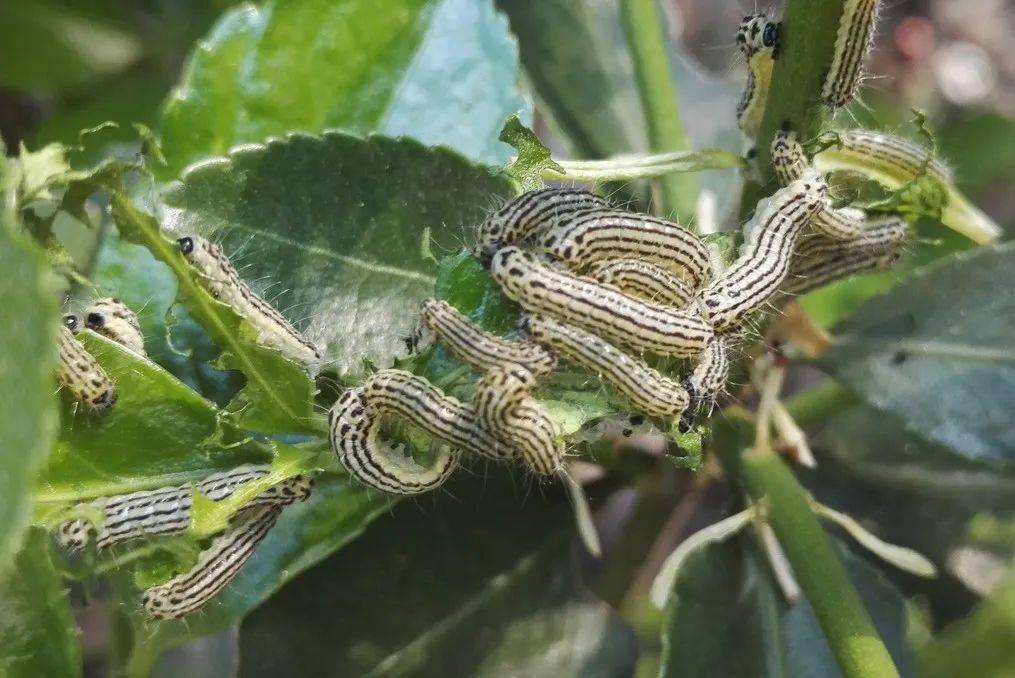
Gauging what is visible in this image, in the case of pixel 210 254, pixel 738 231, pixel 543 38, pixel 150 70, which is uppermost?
pixel 150 70

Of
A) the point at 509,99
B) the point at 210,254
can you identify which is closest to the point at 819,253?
the point at 509,99

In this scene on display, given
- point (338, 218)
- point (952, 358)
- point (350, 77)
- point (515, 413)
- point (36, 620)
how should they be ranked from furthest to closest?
point (350, 77) < point (952, 358) < point (338, 218) < point (36, 620) < point (515, 413)

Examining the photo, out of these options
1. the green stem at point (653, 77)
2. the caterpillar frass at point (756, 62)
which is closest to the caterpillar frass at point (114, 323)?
the caterpillar frass at point (756, 62)

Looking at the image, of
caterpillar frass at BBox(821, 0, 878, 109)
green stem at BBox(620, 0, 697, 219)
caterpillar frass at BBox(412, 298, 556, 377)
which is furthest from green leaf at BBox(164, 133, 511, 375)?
green stem at BBox(620, 0, 697, 219)

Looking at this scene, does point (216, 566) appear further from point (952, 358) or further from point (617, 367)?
point (952, 358)

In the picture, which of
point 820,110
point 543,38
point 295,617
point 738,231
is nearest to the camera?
point 820,110

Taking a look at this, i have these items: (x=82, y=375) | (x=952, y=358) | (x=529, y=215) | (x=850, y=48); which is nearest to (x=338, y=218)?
(x=529, y=215)

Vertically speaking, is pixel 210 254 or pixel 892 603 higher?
pixel 210 254

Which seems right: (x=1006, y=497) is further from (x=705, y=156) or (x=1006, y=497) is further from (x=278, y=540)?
(x=278, y=540)

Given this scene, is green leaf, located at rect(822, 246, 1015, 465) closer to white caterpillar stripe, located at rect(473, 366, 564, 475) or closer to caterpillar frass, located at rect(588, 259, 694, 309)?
caterpillar frass, located at rect(588, 259, 694, 309)
